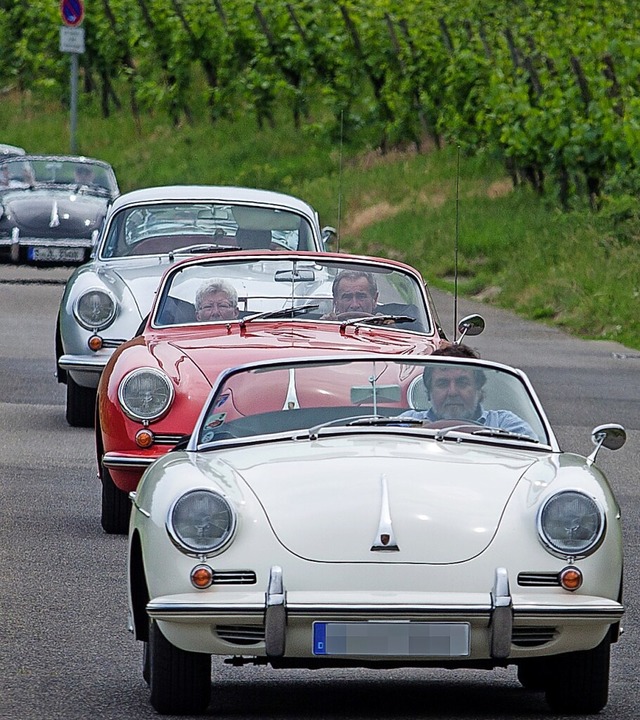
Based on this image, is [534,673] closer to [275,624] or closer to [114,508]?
[275,624]

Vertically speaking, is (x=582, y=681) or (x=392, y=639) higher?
(x=392, y=639)

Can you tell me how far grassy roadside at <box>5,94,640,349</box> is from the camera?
2277 centimetres

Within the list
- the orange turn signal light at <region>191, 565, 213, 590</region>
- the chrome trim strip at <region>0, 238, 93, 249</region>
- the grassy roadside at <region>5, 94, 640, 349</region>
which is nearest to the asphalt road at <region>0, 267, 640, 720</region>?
the orange turn signal light at <region>191, 565, 213, 590</region>

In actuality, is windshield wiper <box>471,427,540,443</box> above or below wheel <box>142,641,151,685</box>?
above

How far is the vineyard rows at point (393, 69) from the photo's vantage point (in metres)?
27.4

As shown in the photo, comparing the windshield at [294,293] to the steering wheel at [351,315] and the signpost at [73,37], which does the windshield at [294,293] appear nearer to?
the steering wheel at [351,315]

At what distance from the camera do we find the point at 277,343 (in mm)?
9570

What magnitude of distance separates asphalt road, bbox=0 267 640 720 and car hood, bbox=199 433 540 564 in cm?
54

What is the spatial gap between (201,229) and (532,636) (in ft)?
30.2

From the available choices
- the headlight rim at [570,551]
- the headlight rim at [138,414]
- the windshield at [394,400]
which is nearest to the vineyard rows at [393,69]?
the headlight rim at [138,414]

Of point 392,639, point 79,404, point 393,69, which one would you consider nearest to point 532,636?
point 392,639

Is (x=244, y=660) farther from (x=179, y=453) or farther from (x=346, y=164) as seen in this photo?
(x=346, y=164)

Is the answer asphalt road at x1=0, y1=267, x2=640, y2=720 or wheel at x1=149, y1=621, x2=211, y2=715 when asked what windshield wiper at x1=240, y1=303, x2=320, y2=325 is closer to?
asphalt road at x1=0, y1=267, x2=640, y2=720

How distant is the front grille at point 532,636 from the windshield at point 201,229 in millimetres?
8441
